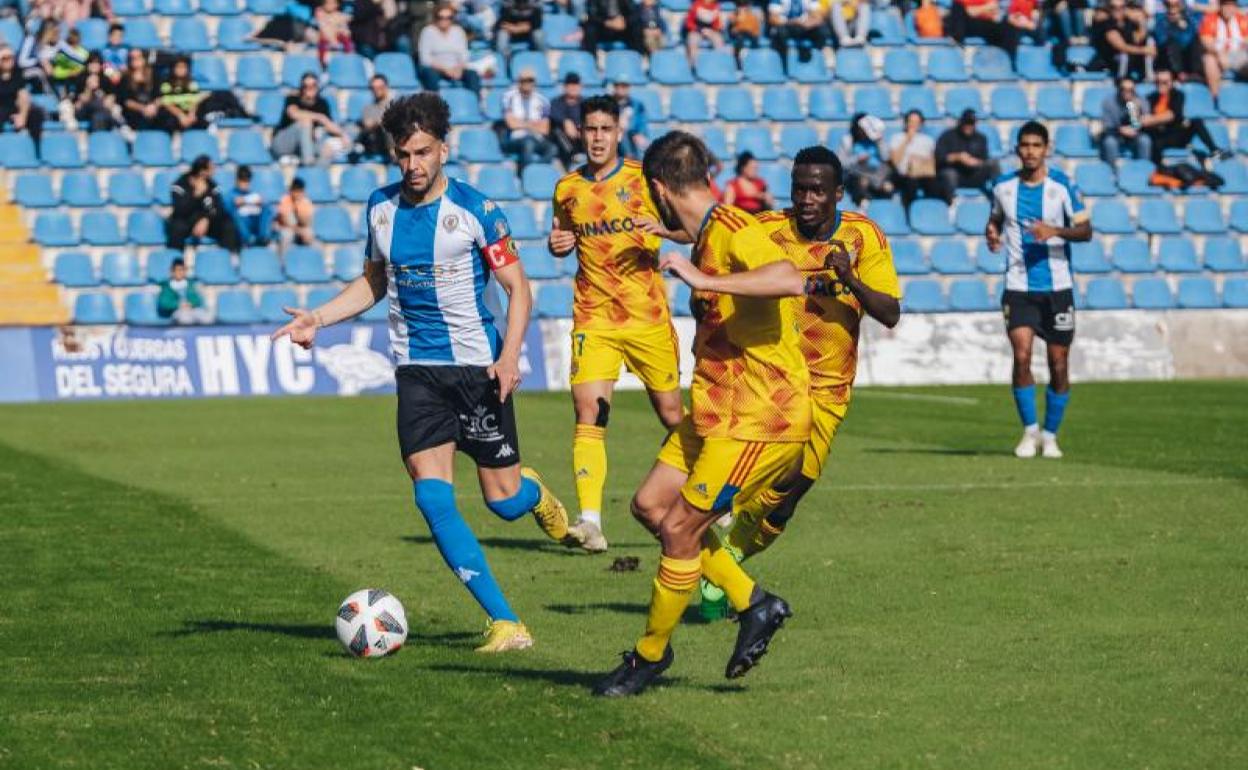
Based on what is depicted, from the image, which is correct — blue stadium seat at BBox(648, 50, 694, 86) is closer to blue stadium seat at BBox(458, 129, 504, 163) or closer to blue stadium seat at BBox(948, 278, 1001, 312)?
blue stadium seat at BBox(458, 129, 504, 163)

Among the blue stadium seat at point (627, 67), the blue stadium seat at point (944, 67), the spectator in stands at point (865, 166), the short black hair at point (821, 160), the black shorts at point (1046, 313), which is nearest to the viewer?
the short black hair at point (821, 160)

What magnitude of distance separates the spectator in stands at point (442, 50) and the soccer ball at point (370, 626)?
23.7 meters

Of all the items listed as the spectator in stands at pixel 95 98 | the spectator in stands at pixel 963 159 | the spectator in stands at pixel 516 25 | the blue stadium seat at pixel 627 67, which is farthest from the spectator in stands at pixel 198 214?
the spectator in stands at pixel 963 159

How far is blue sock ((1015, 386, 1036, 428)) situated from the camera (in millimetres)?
18625

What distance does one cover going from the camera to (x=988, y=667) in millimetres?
8609

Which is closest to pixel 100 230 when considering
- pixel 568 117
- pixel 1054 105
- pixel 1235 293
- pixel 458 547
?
pixel 568 117

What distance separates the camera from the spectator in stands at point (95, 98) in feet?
101

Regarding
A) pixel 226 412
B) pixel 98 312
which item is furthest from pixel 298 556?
pixel 98 312

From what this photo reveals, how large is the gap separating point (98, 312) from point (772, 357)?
896 inches

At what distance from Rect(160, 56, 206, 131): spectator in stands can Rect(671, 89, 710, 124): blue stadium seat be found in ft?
24.8

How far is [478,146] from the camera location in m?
32.3

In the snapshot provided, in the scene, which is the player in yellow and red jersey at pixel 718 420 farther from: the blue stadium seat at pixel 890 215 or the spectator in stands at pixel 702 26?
the spectator in stands at pixel 702 26

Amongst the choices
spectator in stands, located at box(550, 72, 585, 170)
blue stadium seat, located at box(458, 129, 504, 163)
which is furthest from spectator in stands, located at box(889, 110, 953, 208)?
blue stadium seat, located at box(458, 129, 504, 163)

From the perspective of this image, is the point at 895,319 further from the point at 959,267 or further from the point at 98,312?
the point at 959,267
